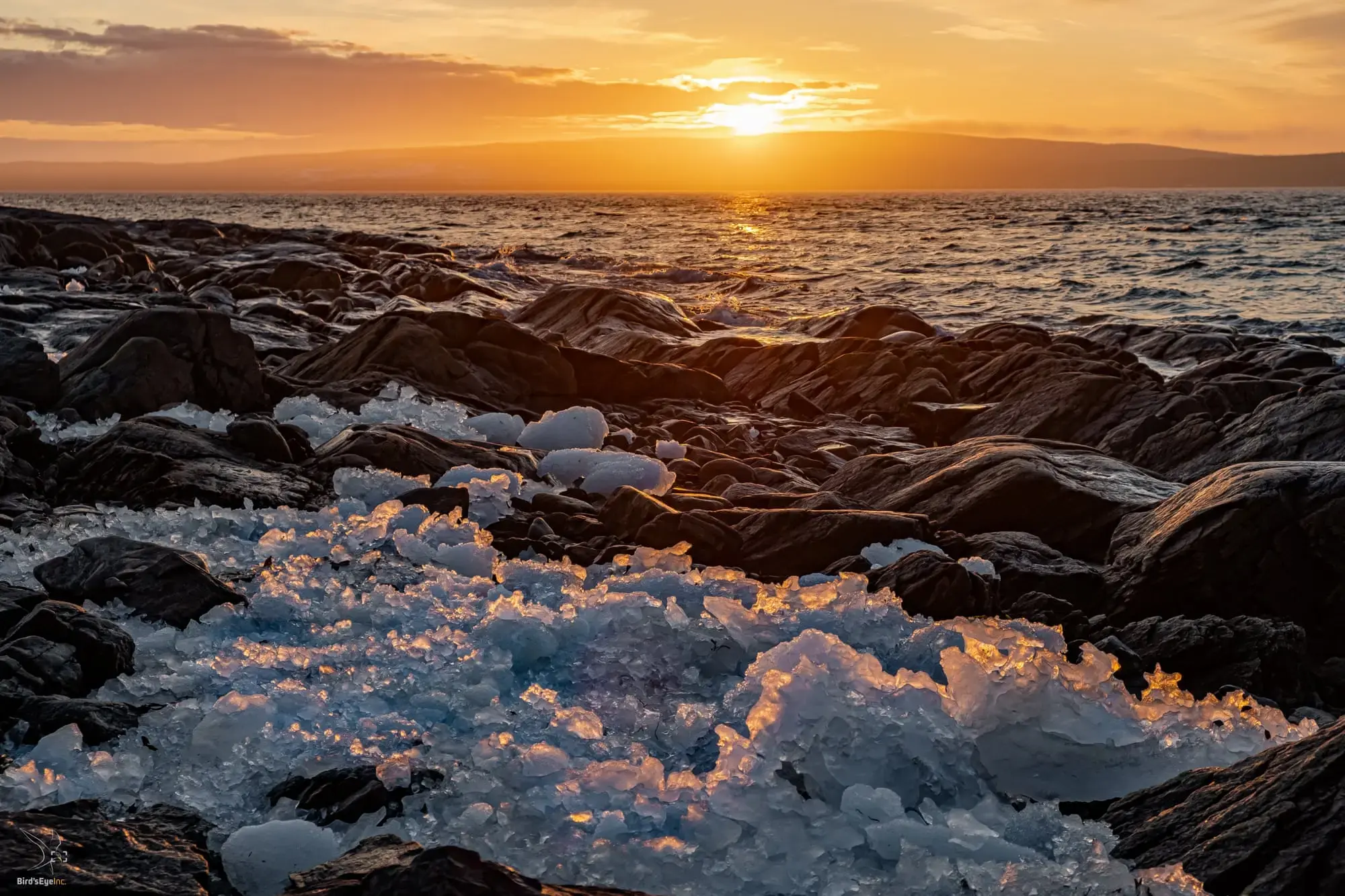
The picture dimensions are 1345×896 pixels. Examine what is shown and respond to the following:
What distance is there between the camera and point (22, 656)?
4.07 metres

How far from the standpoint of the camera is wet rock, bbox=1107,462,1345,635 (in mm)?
5746

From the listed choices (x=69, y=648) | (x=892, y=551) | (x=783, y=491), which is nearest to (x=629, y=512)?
(x=892, y=551)

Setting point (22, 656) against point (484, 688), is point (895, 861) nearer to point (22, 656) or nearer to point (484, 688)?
point (484, 688)

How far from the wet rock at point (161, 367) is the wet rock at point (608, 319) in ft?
25.1

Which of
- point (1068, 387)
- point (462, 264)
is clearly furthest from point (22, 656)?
point (462, 264)

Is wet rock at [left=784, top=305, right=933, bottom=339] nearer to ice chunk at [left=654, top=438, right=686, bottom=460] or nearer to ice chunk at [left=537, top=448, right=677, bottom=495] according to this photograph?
ice chunk at [left=654, top=438, right=686, bottom=460]

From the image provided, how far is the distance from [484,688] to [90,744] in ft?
4.49

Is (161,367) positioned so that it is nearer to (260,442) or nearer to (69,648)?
(260,442)

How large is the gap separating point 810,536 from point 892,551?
1.60 feet

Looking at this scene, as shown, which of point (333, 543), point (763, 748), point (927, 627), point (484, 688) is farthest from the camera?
point (333, 543)

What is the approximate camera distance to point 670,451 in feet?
30.3

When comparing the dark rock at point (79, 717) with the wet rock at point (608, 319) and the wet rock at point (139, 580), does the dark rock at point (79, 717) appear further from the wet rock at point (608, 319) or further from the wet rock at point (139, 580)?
the wet rock at point (608, 319)

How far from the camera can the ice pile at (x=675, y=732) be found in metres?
3.19

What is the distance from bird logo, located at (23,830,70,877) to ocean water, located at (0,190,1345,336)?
20437 millimetres
